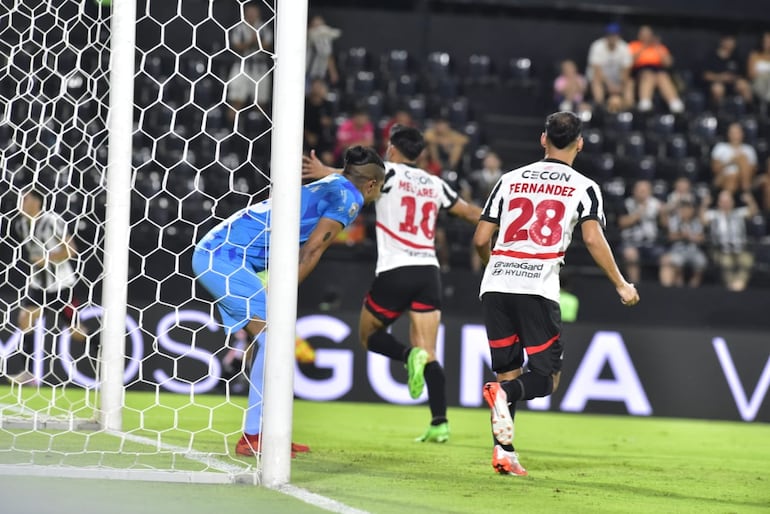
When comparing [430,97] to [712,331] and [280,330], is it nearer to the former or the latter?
[712,331]

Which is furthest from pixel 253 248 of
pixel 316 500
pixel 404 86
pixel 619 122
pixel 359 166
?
pixel 619 122

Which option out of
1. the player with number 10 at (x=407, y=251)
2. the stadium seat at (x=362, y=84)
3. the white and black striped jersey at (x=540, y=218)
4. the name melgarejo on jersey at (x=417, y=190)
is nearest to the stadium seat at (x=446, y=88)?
the stadium seat at (x=362, y=84)

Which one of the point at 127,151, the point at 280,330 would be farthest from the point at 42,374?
the point at 280,330

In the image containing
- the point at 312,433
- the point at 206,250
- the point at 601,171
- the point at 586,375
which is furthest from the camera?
the point at 601,171

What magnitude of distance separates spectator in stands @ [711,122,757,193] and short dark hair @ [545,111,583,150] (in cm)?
1019

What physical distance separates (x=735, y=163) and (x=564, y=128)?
1053 cm

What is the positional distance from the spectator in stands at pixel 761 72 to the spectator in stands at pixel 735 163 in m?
1.88

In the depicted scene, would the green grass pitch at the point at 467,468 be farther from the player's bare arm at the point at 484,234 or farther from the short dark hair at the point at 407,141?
the short dark hair at the point at 407,141

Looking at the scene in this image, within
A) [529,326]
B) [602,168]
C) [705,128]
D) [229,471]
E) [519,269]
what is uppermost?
[705,128]

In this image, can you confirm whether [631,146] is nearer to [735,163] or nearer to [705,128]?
[705,128]

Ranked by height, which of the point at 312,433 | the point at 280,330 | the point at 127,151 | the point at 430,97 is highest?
the point at 430,97

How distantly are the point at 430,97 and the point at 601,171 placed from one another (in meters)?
2.57

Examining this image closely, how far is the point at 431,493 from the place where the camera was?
19.5 ft

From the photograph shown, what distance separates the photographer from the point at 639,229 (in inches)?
615
